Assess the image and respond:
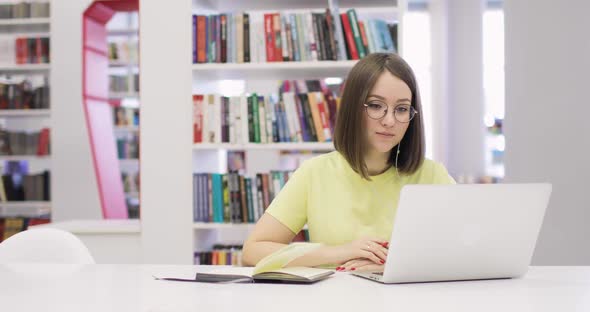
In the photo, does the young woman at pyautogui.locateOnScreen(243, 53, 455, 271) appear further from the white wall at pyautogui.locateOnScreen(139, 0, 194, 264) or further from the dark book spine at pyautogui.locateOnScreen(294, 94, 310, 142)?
the white wall at pyautogui.locateOnScreen(139, 0, 194, 264)

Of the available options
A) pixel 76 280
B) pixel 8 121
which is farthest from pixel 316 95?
pixel 8 121

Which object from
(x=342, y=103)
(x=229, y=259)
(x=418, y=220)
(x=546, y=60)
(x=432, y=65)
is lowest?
(x=229, y=259)

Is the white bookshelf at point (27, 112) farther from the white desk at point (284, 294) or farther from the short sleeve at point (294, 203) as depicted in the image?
the white desk at point (284, 294)

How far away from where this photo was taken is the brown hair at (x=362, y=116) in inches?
75.6

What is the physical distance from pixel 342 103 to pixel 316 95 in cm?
119

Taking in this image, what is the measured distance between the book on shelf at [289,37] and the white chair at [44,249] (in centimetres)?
143

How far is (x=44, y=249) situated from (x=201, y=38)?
151cm

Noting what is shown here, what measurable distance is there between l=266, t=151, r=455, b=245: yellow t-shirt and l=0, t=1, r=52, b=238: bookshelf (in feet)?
14.7

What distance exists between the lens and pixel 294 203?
6.59 ft

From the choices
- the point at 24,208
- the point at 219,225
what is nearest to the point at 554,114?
the point at 219,225

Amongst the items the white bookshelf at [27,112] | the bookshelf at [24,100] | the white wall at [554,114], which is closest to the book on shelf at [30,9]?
the bookshelf at [24,100]

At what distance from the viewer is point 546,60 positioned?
114 inches

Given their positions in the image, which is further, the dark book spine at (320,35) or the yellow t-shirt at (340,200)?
the dark book spine at (320,35)

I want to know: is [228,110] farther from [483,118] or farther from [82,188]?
[483,118]
